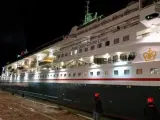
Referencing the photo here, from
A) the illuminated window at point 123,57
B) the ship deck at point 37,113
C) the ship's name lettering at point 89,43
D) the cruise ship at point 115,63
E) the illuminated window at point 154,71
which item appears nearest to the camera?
the illuminated window at point 154,71

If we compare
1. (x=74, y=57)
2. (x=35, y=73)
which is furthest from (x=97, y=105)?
(x=35, y=73)

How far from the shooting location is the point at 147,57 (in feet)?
41.7

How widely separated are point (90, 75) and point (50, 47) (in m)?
10.7

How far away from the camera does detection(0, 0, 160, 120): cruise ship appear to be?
12398 mm

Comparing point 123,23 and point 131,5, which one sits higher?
point 131,5

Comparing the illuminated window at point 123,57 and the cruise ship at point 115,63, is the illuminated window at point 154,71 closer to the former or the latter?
the cruise ship at point 115,63

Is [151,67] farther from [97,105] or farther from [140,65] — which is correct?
[97,105]

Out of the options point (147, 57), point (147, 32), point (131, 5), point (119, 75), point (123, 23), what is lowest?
point (119, 75)

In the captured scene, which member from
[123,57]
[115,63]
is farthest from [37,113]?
[123,57]

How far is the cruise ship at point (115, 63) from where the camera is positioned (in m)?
12.4

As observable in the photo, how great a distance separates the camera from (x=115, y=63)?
14.9 meters

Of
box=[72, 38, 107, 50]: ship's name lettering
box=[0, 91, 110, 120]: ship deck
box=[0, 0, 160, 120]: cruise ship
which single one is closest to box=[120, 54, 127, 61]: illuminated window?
box=[0, 0, 160, 120]: cruise ship

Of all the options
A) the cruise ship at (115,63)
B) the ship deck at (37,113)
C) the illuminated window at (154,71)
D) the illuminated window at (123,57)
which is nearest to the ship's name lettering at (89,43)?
the cruise ship at (115,63)

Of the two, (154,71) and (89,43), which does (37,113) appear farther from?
(154,71)
